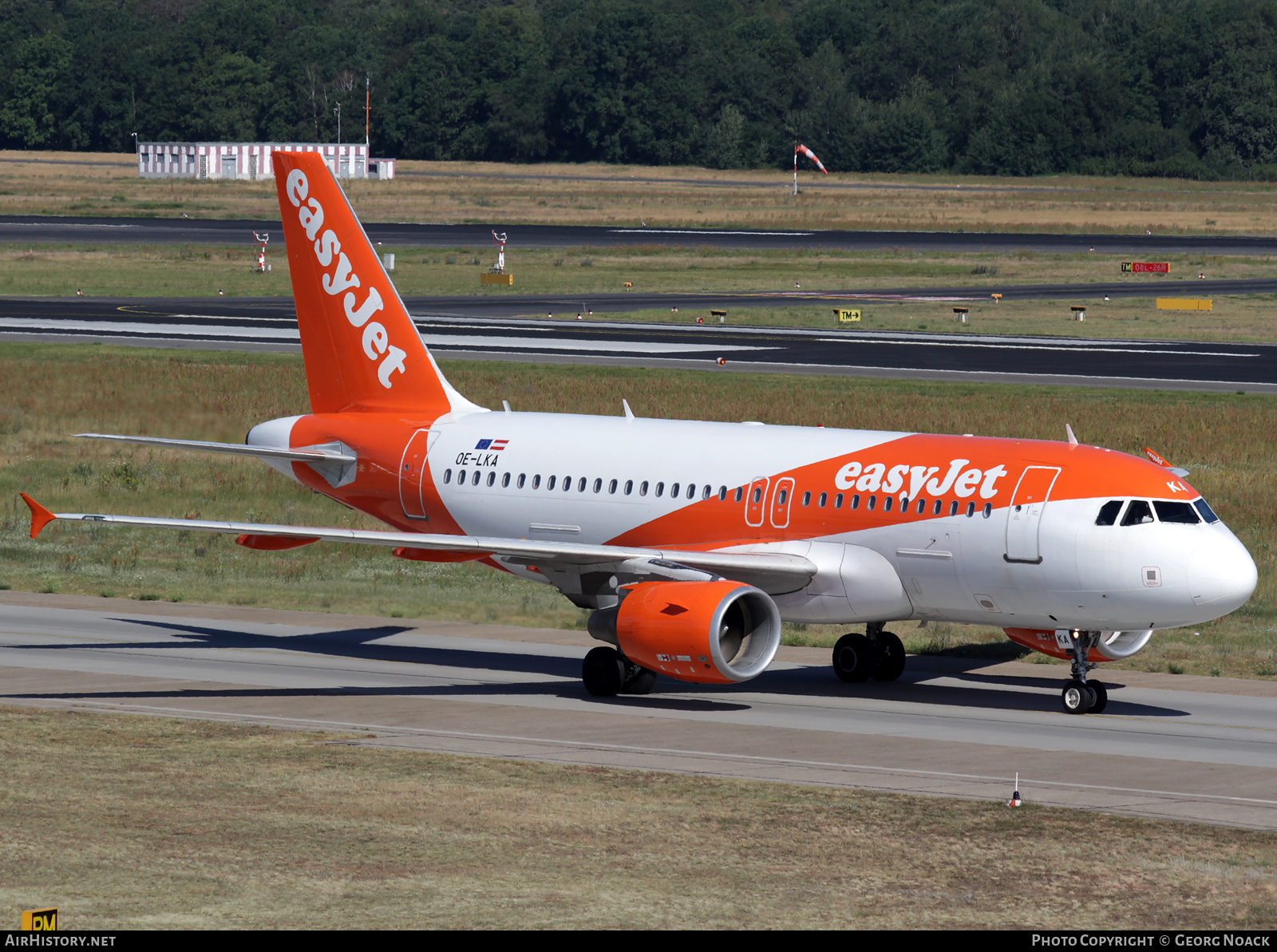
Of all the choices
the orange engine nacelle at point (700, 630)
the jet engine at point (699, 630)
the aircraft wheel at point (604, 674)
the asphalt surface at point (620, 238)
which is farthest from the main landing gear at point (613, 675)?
the asphalt surface at point (620, 238)

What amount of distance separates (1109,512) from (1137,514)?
1.36 ft

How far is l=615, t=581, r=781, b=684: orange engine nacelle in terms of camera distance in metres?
28.5

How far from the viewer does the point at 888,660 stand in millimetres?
32969

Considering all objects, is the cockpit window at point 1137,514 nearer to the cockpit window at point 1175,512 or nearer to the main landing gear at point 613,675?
the cockpit window at point 1175,512

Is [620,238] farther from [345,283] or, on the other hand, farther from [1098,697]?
[1098,697]

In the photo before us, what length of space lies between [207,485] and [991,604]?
30181 mm

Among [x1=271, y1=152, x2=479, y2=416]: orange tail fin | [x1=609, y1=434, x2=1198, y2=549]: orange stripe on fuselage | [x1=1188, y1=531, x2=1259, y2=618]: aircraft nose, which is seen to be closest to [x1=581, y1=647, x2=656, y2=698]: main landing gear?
[x1=609, y1=434, x2=1198, y2=549]: orange stripe on fuselage

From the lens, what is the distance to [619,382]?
70312mm

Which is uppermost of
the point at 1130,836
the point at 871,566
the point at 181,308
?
the point at 181,308

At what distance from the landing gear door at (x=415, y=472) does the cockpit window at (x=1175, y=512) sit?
1374 centimetres

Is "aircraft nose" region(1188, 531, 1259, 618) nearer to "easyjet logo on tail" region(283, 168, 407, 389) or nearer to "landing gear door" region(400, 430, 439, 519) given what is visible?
"landing gear door" region(400, 430, 439, 519)

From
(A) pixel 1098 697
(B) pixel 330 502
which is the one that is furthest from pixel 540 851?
(B) pixel 330 502
